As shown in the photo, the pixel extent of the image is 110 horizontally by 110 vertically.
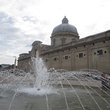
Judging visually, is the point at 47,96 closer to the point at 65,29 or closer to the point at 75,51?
the point at 75,51

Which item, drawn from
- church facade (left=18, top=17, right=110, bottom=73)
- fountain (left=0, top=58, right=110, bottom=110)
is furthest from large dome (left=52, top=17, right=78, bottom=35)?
fountain (left=0, top=58, right=110, bottom=110)

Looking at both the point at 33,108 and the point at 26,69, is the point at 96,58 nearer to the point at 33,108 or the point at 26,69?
the point at 33,108

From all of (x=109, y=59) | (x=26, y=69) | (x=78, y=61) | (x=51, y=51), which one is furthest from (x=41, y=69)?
(x=26, y=69)

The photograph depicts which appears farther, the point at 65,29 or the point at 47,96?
the point at 65,29

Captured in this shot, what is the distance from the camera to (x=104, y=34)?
27.1 m

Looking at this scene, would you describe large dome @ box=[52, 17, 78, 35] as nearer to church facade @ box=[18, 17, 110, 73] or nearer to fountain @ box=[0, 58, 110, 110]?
church facade @ box=[18, 17, 110, 73]

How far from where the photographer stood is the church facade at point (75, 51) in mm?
26984

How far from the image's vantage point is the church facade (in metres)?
27.0

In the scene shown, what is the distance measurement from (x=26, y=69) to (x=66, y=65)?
19699 mm

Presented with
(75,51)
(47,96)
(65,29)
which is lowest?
(47,96)

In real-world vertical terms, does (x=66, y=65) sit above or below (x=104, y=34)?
below

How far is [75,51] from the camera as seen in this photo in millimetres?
32406

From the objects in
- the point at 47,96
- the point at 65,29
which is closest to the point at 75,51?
the point at 65,29

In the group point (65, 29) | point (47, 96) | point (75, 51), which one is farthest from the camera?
point (65, 29)
